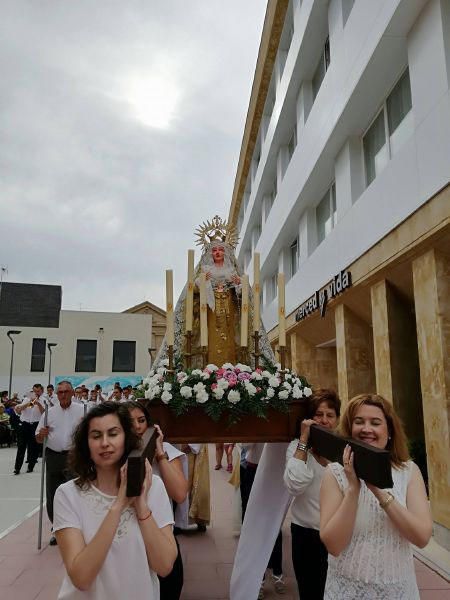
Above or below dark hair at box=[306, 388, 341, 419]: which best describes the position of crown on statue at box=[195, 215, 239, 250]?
above

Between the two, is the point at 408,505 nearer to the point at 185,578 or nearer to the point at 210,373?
the point at 210,373

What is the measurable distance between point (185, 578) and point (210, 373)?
7.80 ft

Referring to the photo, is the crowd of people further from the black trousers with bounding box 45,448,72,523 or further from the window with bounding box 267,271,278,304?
the window with bounding box 267,271,278,304

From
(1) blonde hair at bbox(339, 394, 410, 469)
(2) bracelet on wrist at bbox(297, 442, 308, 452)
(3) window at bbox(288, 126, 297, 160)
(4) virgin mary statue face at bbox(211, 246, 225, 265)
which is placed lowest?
(2) bracelet on wrist at bbox(297, 442, 308, 452)

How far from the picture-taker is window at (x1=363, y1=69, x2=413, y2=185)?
25.5ft

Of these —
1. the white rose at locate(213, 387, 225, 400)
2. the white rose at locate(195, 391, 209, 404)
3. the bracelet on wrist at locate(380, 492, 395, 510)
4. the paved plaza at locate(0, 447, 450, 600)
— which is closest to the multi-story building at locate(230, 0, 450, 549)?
the paved plaza at locate(0, 447, 450, 600)

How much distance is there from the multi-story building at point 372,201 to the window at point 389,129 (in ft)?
0.11

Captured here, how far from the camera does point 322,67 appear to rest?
12336mm

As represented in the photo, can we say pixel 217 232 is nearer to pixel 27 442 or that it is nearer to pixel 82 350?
pixel 27 442

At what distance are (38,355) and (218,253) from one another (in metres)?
26.2

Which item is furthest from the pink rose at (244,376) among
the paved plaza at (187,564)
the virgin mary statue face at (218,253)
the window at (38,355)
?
the window at (38,355)

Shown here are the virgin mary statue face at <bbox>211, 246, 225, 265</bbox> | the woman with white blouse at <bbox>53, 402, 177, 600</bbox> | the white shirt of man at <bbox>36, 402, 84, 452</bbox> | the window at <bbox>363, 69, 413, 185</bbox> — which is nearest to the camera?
the woman with white blouse at <bbox>53, 402, 177, 600</bbox>

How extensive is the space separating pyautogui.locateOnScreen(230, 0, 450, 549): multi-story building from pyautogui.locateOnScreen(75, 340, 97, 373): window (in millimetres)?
17195

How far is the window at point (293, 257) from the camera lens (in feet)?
52.6
